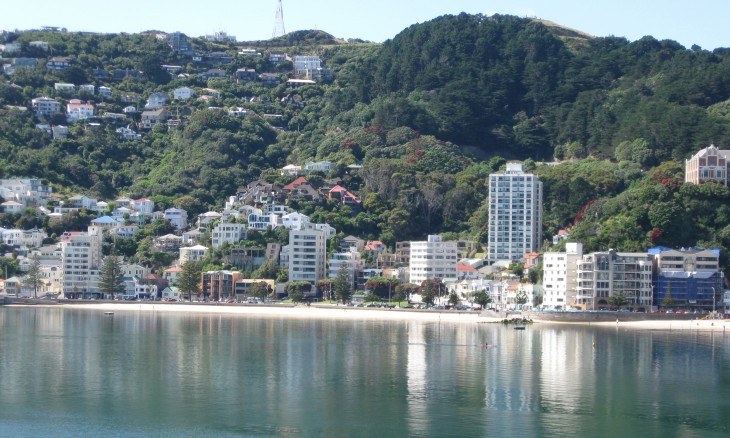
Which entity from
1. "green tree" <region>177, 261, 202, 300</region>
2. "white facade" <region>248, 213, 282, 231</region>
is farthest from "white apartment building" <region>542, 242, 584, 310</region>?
"green tree" <region>177, 261, 202, 300</region>

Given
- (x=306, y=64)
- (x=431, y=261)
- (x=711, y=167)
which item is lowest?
(x=431, y=261)

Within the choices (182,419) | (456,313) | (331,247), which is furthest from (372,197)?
(182,419)

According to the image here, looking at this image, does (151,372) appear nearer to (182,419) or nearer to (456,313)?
(182,419)

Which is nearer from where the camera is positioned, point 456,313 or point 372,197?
point 456,313

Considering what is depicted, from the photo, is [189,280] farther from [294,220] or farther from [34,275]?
[34,275]

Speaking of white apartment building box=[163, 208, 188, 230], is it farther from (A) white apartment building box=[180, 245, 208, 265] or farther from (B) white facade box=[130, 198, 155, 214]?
(A) white apartment building box=[180, 245, 208, 265]

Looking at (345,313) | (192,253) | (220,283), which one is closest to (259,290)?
(220,283)

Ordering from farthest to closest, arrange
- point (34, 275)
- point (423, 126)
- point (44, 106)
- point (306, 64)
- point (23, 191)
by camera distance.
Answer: point (306, 64), point (44, 106), point (423, 126), point (23, 191), point (34, 275)
